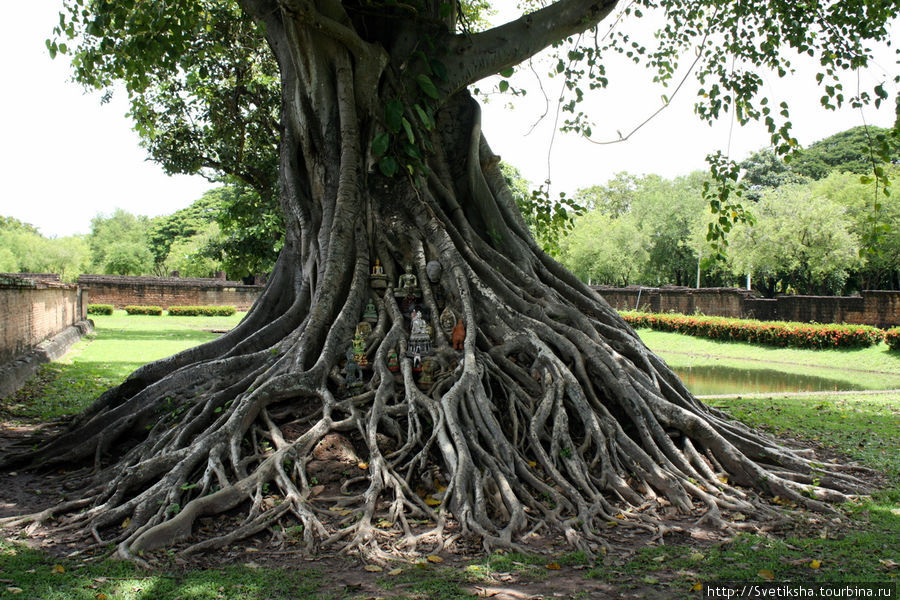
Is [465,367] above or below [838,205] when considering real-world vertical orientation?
below

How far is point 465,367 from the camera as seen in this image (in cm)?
545

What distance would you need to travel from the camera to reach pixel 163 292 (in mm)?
33094

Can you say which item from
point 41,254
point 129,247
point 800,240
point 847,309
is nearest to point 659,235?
point 800,240

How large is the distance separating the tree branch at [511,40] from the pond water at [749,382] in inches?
303

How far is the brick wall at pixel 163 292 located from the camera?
3259cm

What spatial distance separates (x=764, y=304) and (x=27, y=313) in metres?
22.7

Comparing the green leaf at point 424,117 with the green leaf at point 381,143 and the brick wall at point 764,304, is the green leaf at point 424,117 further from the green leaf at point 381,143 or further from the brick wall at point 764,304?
the brick wall at point 764,304

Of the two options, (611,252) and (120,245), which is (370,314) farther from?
(120,245)

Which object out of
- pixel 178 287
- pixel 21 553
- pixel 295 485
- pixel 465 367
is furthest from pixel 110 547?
pixel 178 287

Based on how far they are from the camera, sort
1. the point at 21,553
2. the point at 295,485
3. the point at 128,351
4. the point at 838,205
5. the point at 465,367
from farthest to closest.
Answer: the point at 838,205 < the point at 128,351 < the point at 465,367 < the point at 295,485 < the point at 21,553

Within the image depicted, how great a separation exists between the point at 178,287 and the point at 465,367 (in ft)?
101

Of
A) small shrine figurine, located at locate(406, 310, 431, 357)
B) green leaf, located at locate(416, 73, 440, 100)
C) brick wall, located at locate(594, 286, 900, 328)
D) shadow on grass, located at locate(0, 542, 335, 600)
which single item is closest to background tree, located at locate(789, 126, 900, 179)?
brick wall, located at locate(594, 286, 900, 328)

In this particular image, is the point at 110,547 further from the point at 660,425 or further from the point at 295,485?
the point at 660,425

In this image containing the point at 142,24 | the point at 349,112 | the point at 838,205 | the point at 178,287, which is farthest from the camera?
the point at 178,287
